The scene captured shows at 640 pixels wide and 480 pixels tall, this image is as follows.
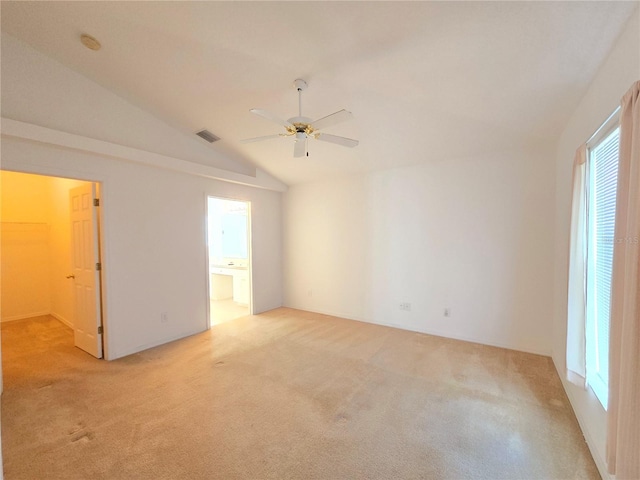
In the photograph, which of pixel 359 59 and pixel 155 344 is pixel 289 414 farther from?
pixel 359 59

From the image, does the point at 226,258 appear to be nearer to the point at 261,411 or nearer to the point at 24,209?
the point at 24,209

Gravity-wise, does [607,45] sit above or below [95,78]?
below

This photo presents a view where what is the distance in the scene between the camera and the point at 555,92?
2.37 metres

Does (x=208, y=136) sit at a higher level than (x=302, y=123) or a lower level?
higher

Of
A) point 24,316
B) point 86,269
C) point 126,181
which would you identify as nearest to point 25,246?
point 24,316

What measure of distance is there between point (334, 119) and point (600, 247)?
2.24 meters

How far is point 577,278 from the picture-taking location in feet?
7.24

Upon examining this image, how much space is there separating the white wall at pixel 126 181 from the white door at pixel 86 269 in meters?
0.15

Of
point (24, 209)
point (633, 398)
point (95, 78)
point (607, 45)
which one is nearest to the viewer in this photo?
point (633, 398)

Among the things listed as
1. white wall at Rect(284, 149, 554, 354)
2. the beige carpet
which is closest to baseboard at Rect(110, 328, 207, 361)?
the beige carpet

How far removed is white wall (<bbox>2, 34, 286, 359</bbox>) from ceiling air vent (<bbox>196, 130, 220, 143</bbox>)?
0.26 m

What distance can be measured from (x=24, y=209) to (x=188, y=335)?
4.04m

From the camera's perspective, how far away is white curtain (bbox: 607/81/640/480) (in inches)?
46.7

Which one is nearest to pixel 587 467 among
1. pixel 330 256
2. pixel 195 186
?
pixel 330 256
